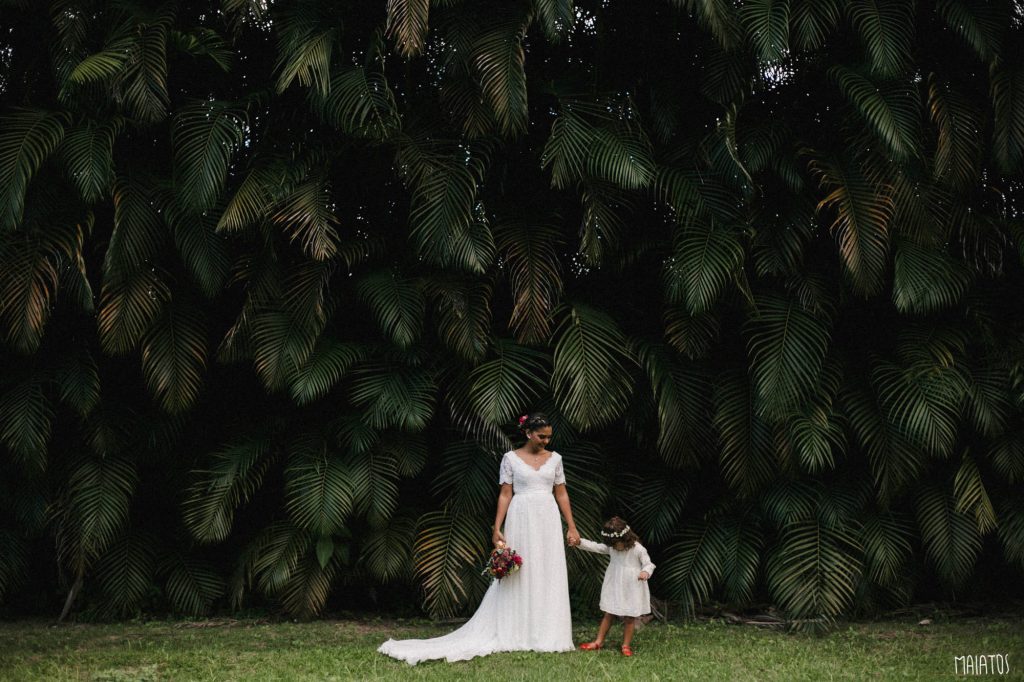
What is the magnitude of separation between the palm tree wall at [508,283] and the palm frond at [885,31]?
0.11ft

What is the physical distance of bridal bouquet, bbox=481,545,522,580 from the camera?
756cm

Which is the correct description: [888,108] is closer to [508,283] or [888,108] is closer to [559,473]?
[508,283]

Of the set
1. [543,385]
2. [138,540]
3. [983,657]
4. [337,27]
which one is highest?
[337,27]

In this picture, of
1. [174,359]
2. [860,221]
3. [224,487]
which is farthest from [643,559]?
[174,359]

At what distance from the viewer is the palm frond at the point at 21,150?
28.9 feet

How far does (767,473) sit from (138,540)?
5.77m

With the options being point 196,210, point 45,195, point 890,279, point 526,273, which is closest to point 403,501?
point 526,273

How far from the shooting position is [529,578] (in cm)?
767

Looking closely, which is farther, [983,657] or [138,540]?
[138,540]

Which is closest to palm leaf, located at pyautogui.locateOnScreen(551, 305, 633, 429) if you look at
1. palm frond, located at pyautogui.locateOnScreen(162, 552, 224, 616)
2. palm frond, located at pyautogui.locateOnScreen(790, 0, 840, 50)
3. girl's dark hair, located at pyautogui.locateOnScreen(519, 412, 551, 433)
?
girl's dark hair, located at pyautogui.locateOnScreen(519, 412, 551, 433)

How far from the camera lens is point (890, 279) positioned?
9.77 metres

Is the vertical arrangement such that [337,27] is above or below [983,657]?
above

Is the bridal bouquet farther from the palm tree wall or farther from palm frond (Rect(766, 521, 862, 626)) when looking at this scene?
palm frond (Rect(766, 521, 862, 626))

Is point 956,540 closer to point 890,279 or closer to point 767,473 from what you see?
point 767,473
